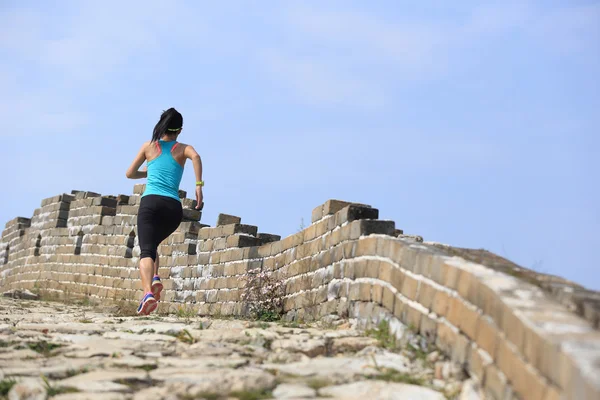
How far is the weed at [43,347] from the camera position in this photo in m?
5.48

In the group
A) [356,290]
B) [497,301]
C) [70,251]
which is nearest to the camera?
[497,301]

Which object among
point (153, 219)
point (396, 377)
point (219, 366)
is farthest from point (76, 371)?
point (153, 219)

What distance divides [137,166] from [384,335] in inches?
144

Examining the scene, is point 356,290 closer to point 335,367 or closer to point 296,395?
point 335,367

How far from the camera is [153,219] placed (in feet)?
26.1

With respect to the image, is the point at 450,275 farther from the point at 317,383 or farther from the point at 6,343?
the point at 6,343

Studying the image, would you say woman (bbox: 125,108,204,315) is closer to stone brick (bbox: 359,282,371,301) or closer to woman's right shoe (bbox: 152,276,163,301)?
woman's right shoe (bbox: 152,276,163,301)

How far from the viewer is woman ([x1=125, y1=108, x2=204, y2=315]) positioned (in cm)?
792

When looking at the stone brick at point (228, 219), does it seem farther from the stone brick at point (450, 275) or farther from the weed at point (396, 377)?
the weed at point (396, 377)

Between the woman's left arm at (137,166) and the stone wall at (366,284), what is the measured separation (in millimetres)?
1782

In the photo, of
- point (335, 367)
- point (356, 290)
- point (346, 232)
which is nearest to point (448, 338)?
point (335, 367)

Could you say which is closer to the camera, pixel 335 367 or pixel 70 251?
pixel 335 367

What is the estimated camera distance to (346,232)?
719 centimetres

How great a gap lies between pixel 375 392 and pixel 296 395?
0.38 m
